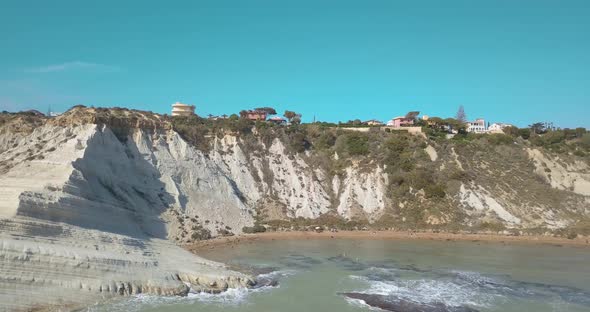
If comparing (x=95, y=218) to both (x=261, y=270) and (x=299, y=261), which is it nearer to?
(x=261, y=270)

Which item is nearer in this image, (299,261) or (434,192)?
(299,261)

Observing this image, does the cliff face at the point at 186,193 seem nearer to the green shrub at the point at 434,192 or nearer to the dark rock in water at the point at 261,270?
the green shrub at the point at 434,192

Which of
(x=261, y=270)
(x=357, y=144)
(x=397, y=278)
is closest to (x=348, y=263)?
(x=397, y=278)

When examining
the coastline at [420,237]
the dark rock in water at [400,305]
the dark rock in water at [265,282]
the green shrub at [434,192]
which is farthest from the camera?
the green shrub at [434,192]

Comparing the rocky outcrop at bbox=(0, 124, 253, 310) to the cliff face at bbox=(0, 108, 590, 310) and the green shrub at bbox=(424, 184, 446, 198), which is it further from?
the green shrub at bbox=(424, 184, 446, 198)

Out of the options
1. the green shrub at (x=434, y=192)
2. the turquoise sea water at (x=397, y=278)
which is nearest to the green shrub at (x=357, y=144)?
the green shrub at (x=434, y=192)

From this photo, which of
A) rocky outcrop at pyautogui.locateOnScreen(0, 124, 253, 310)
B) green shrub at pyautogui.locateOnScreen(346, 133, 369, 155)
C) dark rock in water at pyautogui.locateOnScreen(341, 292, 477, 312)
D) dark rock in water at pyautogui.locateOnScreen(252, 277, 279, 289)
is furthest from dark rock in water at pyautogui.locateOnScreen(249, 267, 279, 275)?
green shrub at pyautogui.locateOnScreen(346, 133, 369, 155)
